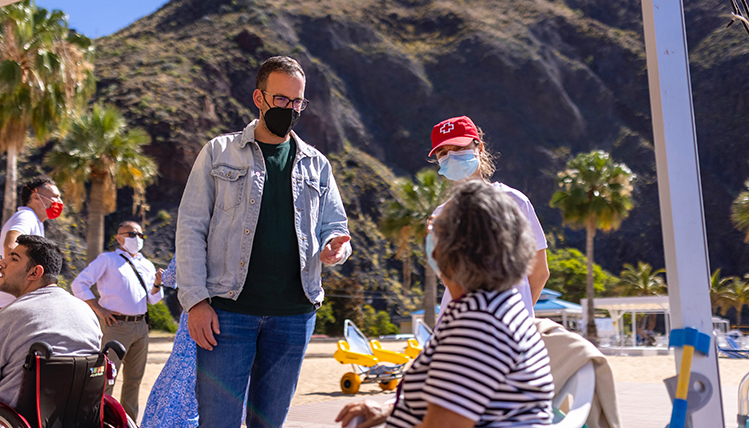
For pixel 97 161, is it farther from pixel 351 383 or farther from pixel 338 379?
pixel 351 383

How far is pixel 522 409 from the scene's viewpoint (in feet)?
4.87

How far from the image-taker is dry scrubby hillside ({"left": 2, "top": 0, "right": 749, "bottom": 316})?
3022 inches

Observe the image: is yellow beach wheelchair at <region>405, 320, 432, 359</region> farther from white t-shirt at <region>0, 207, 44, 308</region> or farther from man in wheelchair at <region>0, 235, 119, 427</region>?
man in wheelchair at <region>0, 235, 119, 427</region>

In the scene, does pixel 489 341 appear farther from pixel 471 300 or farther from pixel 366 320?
pixel 366 320

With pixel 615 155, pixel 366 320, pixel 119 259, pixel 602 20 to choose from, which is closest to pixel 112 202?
pixel 119 259

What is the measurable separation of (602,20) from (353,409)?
140 metres

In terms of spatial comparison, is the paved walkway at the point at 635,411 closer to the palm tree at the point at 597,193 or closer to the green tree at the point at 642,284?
the palm tree at the point at 597,193

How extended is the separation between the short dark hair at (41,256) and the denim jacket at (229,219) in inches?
49.0

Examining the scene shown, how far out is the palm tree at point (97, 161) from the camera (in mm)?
21047

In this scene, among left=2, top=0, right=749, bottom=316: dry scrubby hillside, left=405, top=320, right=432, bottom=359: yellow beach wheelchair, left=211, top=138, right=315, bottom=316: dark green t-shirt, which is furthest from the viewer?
left=2, top=0, right=749, bottom=316: dry scrubby hillside

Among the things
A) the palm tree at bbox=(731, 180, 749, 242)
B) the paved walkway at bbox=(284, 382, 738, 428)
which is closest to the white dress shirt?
the paved walkway at bbox=(284, 382, 738, 428)

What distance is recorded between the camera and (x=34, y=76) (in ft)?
59.5

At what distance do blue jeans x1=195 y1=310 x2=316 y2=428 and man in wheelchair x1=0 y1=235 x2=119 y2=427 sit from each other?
3.03ft

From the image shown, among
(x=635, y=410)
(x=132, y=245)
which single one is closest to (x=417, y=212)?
(x=635, y=410)
